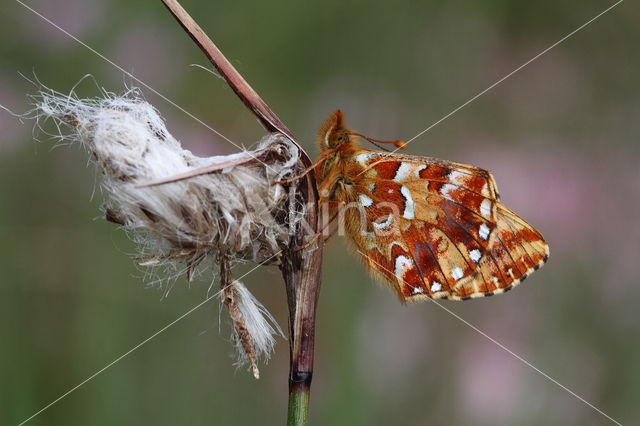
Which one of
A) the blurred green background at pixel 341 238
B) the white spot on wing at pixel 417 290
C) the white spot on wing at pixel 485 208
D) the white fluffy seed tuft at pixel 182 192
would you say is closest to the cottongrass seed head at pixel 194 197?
the white fluffy seed tuft at pixel 182 192

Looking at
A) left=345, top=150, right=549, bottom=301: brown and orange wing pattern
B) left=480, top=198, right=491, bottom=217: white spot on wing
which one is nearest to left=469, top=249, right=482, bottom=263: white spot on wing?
left=345, top=150, right=549, bottom=301: brown and orange wing pattern

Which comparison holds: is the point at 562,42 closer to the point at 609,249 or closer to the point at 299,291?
the point at 609,249

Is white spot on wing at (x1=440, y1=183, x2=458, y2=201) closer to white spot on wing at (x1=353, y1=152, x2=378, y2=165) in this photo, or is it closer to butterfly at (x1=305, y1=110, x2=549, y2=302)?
butterfly at (x1=305, y1=110, x2=549, y2=302)

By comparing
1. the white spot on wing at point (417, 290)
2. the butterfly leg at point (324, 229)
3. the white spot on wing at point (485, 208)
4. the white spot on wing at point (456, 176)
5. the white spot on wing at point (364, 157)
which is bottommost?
the white spot on wing at point (417, 290)

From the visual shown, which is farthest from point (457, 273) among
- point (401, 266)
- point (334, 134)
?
point (334, 134)

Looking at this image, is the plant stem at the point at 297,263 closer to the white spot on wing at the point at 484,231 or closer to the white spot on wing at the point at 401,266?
the white spot on wing at the point at 401,266

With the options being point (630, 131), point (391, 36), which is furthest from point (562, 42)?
point (391, 36)

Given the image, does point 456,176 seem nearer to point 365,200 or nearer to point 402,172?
point 402,172

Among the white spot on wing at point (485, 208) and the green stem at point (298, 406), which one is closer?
the green stem at point (298, 406)
